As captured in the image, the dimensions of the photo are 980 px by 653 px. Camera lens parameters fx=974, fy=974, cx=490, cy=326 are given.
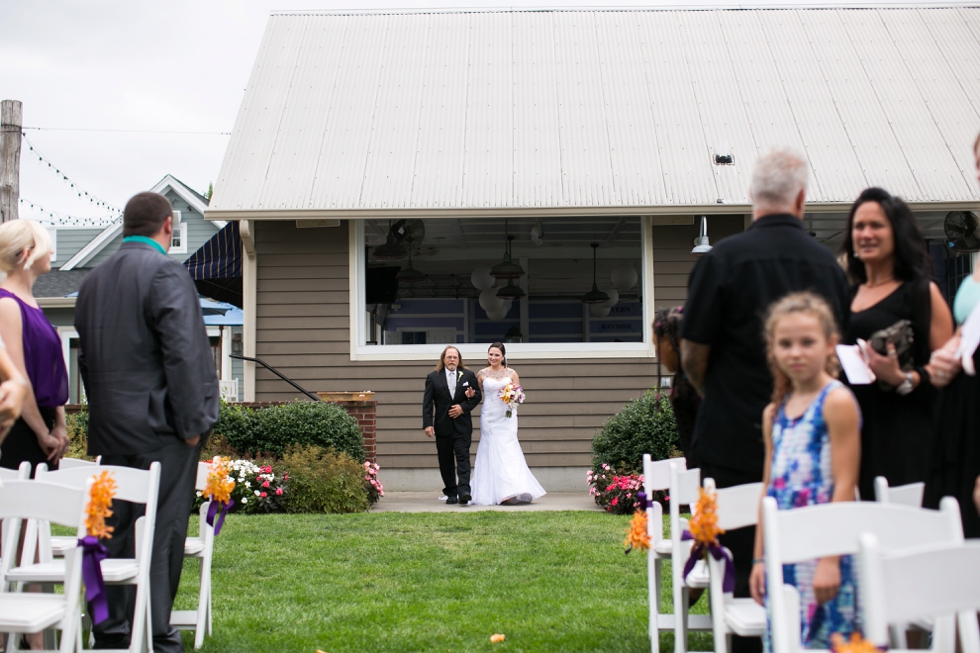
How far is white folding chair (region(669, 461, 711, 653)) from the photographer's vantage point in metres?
4.12

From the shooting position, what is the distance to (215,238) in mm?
13367


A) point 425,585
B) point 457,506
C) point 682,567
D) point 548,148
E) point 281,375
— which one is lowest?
point 425,585

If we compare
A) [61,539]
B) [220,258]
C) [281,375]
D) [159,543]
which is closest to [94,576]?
[159,543]

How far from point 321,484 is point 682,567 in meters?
6.14

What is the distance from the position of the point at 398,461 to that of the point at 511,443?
1644mm

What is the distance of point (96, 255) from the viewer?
87.4 ft

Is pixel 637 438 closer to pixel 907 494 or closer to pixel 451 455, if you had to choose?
pixel 451 455

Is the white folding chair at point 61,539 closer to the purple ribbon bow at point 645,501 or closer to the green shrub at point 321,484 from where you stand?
the purple ribbon bow at point 645,501

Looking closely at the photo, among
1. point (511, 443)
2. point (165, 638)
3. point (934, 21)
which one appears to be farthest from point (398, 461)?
point (934, 21)

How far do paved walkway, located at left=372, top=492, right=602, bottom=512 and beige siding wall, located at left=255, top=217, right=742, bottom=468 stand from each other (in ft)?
1.58

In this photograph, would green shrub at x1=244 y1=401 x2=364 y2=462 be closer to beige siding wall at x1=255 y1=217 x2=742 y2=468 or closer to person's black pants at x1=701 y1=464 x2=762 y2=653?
beige siding wall at x1=255 y1=217 x2=742 y2=468

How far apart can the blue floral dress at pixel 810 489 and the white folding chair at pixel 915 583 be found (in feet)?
2.19

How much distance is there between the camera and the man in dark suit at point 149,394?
4.40 meters

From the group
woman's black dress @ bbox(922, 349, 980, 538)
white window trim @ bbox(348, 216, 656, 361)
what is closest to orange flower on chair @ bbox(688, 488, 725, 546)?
woman's black dress @ bbox(922, 349, 980, 538)
